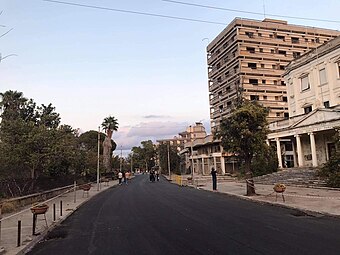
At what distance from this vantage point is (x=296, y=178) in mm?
28312

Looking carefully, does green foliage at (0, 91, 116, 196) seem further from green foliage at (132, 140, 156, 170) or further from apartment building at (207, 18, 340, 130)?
green foliage at (132, 140, 156, 170)

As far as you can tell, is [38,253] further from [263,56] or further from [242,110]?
[263,56]

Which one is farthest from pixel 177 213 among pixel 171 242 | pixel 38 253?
pixel 38 253

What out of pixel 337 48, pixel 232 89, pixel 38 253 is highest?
pixel 232 89

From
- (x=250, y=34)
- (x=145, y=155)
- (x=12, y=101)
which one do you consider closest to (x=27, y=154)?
(x=12, y=101)

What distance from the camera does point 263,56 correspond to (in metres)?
78.8

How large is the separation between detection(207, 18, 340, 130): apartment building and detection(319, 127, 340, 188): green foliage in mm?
48795

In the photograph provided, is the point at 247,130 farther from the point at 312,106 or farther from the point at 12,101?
the point at 12,101

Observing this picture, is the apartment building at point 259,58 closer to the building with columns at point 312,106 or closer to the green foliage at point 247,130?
the building with columns at point 312,106

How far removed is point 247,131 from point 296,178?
9741mm

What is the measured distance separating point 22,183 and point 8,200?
3752 mm

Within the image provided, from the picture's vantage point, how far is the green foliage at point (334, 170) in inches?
858

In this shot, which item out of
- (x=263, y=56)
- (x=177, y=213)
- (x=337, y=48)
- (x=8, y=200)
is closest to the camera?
(x=177, y=213)

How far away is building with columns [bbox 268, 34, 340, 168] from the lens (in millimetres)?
31344
